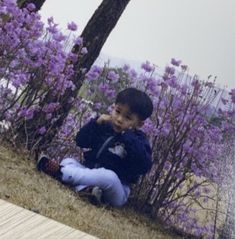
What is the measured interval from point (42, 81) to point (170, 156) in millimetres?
1228

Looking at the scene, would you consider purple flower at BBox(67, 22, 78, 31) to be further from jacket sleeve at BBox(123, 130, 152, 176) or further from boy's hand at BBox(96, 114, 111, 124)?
jacket sleeve at BBox(123, 130, 152, 176)

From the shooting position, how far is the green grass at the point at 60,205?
2.51 metres

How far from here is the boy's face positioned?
10.9 feet

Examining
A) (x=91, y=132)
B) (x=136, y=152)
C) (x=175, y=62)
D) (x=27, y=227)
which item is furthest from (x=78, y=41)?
(x=27, y=227)

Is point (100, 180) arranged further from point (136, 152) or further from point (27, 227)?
point (27, 227)

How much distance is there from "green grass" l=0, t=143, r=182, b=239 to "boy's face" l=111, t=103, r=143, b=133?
1.70 ft

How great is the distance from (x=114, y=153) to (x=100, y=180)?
0.22 meters

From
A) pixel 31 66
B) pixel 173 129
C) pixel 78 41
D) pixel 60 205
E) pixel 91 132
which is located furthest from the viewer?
pixel 173 129

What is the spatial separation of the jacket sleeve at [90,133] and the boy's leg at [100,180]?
18 cm

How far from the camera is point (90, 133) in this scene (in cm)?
354

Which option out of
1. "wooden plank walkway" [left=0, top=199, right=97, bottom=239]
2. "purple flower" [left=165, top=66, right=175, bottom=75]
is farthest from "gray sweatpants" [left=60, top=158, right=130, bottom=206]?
"wooden plank walkway" [left=0, top=199, right=97, bottom=239]

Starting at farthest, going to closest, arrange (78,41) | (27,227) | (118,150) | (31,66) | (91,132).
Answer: (78,41), (31,66), (91,132), (118,150), (27,227)

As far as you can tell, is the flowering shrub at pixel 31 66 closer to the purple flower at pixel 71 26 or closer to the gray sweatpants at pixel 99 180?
the purple flower at pixel 71 26

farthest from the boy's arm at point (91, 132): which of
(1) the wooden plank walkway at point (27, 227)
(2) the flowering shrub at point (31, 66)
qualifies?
(1) the wooden plank walkway at point (27, 227)
